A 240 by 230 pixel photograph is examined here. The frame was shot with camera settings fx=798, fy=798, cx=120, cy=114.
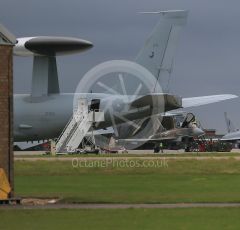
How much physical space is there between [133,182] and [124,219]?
14.3 m

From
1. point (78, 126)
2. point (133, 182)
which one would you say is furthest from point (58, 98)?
point (133, 182)

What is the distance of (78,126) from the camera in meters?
64.4

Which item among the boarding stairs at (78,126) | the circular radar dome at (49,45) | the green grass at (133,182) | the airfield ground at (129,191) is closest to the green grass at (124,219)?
the airfield ground at (129,191)

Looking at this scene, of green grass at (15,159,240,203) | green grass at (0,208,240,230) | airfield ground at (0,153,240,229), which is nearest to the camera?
green grass at (0,208,240,230)

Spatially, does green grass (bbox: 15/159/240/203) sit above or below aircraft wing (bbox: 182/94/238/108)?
below

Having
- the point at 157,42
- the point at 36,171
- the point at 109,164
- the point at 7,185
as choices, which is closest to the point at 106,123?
the point at 157,42

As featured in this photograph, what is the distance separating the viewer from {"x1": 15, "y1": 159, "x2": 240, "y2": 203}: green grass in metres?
25.4

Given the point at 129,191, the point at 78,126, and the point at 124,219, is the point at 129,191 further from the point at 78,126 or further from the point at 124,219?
the point at 78,126

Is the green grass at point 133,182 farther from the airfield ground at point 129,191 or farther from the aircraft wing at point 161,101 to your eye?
the aircraft wing at point 161,101

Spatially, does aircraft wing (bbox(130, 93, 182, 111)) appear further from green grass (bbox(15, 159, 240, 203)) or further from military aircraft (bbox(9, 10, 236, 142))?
green grass (bbox(15, 159, 240, 203))

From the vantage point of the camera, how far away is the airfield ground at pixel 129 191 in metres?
18.0

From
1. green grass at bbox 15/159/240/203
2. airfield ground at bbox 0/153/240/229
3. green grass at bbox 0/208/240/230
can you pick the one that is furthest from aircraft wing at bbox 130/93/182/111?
green grass at bbox 0/208/240/230

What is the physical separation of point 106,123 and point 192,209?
143ft

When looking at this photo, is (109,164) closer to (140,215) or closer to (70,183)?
(70,183)
